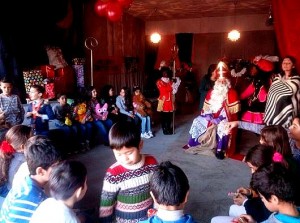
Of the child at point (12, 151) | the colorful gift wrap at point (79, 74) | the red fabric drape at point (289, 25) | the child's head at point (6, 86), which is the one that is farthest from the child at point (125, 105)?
the child at point (12, 151)

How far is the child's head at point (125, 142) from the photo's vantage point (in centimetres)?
153

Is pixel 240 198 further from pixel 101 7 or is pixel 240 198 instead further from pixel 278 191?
pixel 101 7

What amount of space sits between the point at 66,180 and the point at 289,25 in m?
3.05

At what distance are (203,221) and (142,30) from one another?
756 cm

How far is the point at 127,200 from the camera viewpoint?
1590 millimetres

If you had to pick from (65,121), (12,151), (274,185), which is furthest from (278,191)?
(65,121)

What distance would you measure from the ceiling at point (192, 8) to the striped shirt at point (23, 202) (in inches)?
225

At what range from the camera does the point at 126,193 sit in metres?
1.57

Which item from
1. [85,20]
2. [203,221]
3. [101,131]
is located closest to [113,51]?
[85,20]

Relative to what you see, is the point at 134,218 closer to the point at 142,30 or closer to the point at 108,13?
the point at 108,13

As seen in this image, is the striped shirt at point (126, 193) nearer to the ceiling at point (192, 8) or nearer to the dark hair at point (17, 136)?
the dark hair at point (17, 136)

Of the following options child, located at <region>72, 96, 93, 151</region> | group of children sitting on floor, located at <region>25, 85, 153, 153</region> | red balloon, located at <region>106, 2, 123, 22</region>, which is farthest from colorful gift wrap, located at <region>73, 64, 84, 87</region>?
red balloon, located at <region>106, 2, 123, 22</region>

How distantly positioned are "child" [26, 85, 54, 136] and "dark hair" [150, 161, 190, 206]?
2984 millimetres

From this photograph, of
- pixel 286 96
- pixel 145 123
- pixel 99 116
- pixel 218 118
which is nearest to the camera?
pixel 286 96
